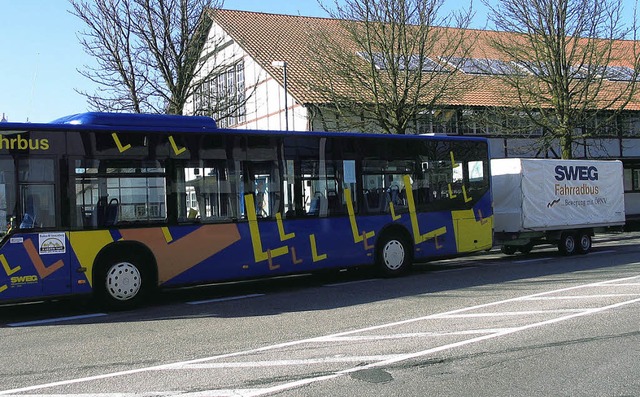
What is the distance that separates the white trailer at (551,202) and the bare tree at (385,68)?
490cm

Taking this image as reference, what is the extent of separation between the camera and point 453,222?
14805 mm

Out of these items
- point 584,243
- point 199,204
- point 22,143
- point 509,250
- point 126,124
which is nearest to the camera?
point 22,143

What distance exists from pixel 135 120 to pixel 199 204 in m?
1.77

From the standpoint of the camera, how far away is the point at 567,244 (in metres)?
18.2

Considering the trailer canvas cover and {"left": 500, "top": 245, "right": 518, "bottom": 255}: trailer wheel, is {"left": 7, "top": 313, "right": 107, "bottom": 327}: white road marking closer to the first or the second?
the trailer canvas cover

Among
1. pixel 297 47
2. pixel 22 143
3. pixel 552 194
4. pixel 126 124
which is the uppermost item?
pixel 297 47

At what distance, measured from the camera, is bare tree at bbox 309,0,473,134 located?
2131cm

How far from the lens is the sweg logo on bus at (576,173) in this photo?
715 inches

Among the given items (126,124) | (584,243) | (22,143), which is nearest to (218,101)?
(126,124)

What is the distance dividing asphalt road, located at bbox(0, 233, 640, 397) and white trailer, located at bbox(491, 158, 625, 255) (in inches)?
176

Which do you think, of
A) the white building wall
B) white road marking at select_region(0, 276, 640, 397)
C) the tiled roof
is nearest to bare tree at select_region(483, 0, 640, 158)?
the tiled roof

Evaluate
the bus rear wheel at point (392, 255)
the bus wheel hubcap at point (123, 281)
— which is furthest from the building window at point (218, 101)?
the bus wheel hubcap at point (123, 281)

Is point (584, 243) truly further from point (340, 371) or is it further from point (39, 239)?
point (39, 239)

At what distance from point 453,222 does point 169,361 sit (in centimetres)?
933
